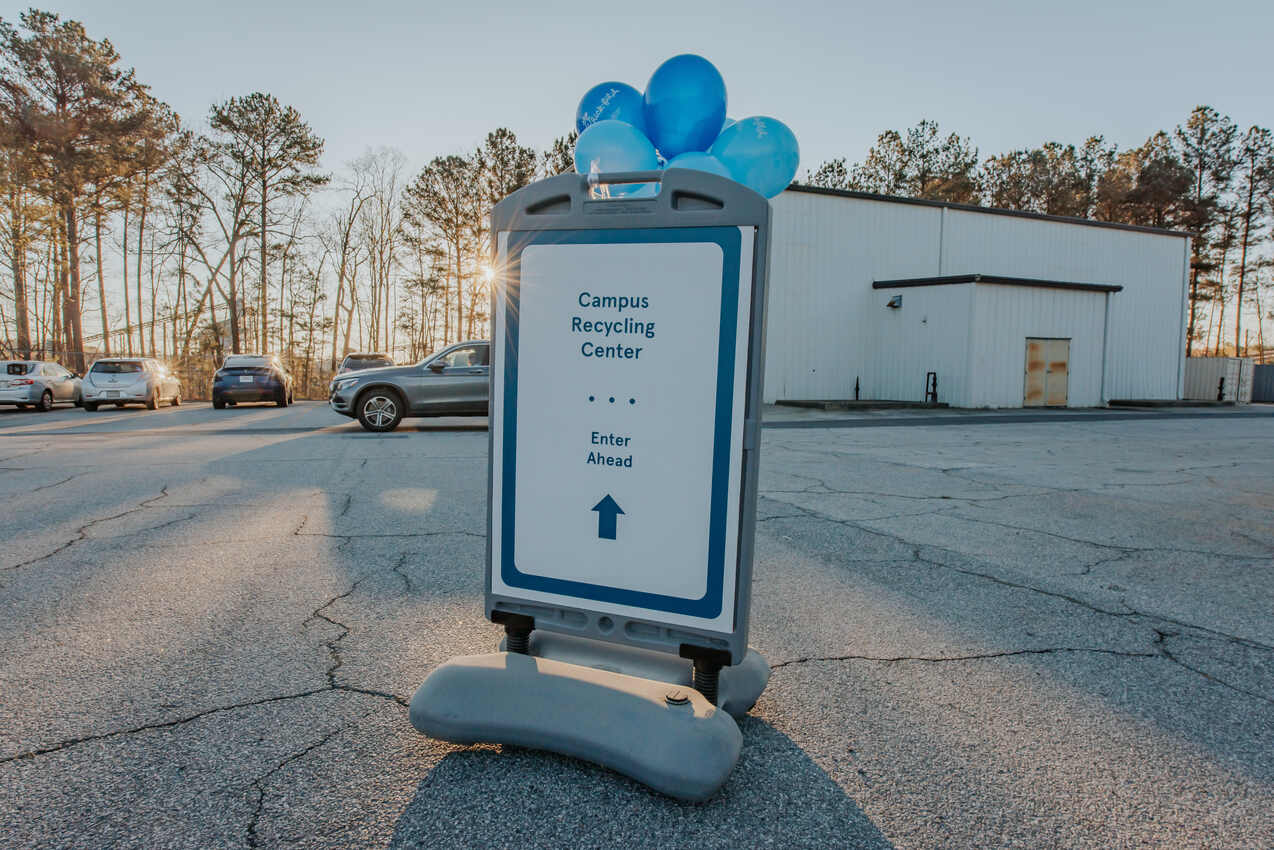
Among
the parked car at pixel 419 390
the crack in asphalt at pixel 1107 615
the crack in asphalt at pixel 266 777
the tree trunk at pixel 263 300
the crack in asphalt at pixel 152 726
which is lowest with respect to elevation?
the crack in asphalt at pixel 152 726

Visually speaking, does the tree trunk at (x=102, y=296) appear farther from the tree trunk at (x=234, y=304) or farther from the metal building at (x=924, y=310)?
the metal building at (x=924, y=310)

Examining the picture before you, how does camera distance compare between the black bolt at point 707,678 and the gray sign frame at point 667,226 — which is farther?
the black bolt at point 707,678

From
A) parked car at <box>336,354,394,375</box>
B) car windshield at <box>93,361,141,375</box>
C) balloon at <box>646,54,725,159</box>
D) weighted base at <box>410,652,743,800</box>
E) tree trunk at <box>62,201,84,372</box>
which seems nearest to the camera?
weighted base at <box>410,652,743,800</box>

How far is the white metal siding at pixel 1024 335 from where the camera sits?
74.5ft

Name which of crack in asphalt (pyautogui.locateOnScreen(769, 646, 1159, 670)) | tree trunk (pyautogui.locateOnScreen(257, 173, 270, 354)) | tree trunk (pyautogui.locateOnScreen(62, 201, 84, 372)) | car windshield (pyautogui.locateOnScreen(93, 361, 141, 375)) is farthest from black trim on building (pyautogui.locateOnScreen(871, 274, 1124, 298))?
tree trunk (pyautogui.locateOnScreen(62, 201, 84, 372))

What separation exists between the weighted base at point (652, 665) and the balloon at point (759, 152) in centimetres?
189

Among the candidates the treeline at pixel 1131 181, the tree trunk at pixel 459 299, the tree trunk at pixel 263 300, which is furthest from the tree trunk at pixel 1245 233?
the tree trunk at pixel 263 300

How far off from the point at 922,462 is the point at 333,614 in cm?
814

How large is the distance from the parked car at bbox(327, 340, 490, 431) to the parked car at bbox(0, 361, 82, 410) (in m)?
12.5

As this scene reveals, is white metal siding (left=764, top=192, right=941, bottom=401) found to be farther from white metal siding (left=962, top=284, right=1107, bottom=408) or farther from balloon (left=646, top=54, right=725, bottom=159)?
balloon (left=646, top=54, right=725, bottom=159)

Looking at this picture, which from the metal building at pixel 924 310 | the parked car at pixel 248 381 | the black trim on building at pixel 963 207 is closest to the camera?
the parked car at pixel 248 381

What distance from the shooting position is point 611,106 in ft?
10.6

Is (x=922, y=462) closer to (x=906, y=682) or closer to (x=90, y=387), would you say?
(x=906, y=682)

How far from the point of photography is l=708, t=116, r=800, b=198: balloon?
301cm
